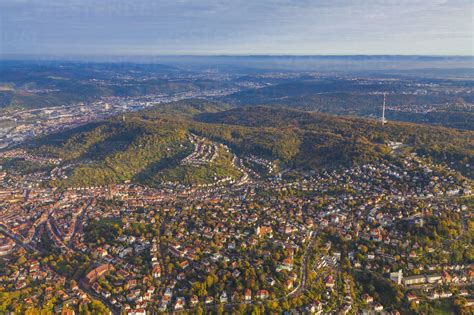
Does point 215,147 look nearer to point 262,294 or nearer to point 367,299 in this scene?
point 262,294

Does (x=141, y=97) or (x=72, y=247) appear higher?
(x=141, y=97)

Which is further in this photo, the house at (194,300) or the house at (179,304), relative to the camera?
the house at (194,300)

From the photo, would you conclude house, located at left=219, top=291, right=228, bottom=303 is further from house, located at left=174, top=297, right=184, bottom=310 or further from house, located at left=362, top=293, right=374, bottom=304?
house, located at left=362, top=293, right=374, bottom=304

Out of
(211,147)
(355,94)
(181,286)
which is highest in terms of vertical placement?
(355,94)

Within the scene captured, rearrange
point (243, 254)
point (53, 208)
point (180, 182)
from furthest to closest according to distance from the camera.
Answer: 1. point (180, 182)
2. point (53, 208)
3. point (243, 254)

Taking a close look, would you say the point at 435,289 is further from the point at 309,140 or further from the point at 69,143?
the point at 69,143

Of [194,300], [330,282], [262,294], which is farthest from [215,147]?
[194,300]

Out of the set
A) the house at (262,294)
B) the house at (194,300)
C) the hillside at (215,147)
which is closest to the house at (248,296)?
the house at (262,294)

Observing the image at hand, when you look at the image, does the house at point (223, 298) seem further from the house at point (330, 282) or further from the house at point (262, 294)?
the house at point (330, 282)

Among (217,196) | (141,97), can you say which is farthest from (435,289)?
(141,97)
